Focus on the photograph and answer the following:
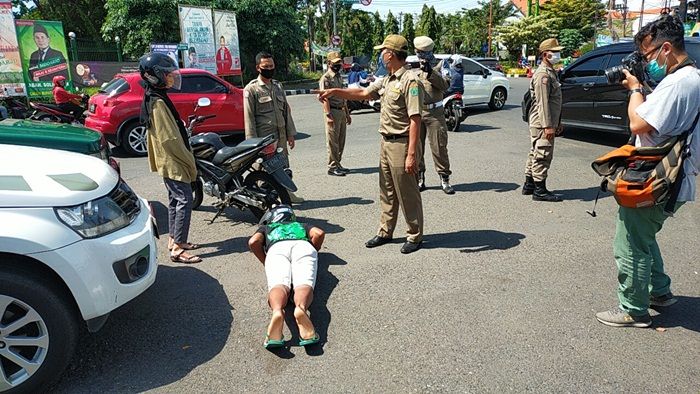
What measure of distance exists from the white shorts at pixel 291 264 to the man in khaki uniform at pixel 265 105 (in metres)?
2.31

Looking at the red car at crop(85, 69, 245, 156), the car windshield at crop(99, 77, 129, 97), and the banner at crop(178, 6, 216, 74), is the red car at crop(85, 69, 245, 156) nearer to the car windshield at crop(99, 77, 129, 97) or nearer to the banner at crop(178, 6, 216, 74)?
the car windshield at crop(99, 77, 129, 97)

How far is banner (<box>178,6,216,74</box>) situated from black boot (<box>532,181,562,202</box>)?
18.0 m

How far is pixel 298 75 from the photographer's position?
33.8 m

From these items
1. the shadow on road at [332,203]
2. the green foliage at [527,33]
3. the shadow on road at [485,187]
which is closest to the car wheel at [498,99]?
the shadow on road at [485,187]

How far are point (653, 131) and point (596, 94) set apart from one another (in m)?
6.97

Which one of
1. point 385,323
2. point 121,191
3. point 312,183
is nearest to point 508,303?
point 385,323

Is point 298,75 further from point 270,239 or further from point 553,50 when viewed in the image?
point 270,239

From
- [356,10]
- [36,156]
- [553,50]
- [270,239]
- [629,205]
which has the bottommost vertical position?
[270,239]

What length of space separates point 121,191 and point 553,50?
17.0 feet

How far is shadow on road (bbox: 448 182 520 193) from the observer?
23.2 feet

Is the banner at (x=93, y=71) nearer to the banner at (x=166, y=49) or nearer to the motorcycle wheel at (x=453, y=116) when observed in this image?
the banner at (x=166, y=49)

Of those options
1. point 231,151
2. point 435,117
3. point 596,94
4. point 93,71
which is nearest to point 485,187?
point 435,117

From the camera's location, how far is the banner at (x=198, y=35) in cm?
2072

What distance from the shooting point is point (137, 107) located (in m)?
9.98
